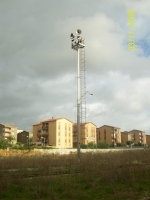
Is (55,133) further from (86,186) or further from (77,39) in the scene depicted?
(86,186)

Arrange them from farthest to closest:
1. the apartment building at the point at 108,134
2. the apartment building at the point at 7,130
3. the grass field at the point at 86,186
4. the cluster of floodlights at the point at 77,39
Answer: the apartment building at the point at 108,134 < the apartment building at the point at 7,130 < the cluster of floodlights at the point at 77,39 < the grass field at the point at 86,186

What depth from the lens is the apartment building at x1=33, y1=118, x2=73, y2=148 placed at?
78562mm

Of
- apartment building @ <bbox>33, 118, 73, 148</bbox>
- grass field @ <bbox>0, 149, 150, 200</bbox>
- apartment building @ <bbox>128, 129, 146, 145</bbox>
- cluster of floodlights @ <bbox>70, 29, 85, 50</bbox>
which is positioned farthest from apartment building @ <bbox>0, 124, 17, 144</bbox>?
grass field @ <bbox>0, 149, 150, 200</bbox>

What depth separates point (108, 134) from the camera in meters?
102

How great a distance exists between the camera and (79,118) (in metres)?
24.3

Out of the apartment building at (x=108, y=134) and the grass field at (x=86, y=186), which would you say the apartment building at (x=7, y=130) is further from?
the grass field at (x=86, y=186)

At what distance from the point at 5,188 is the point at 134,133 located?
11809cm

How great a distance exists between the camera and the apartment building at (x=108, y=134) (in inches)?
3989

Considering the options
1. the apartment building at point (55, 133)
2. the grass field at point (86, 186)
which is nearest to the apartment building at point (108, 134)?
the apartment building at point (55, 133)

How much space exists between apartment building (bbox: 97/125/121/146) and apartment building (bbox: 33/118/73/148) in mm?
22399

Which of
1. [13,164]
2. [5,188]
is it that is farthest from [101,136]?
[5,188]

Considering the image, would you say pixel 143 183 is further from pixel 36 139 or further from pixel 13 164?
pixel 36 139

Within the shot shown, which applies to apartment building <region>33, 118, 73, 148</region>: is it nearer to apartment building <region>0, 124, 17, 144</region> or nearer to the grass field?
apartment building <region>0, 124, 17, 144</region>

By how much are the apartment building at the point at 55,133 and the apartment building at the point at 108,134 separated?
882 inches
